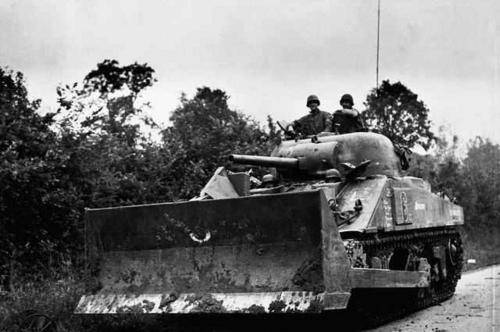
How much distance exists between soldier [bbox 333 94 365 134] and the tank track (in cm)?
181

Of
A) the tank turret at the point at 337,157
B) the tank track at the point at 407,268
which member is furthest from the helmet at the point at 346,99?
the tank track at the point at 407,268

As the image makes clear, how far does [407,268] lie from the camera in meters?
10.6

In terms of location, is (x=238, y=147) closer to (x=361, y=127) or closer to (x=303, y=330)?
(x=361, y=127)

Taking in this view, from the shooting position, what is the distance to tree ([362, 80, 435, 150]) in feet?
124

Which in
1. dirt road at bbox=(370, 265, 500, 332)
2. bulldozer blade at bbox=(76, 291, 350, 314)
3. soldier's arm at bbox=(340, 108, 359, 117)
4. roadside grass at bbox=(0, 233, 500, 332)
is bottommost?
dirt road at bbox=(370, 265, 500, 332)

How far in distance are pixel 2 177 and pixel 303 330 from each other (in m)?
4.75

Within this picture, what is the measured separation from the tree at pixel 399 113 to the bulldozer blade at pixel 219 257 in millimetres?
29501

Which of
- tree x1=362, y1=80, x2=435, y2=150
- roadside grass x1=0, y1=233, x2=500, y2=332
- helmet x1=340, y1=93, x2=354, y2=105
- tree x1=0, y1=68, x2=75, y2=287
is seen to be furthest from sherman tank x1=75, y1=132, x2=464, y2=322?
tree x1=362, y1=80, x2=435, y2=150

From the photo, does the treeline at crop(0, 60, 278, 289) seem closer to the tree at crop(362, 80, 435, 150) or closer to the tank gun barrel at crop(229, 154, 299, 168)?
the tank gun barrel at crop(229, 154, 299, 168)

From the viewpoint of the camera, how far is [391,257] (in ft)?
34.1

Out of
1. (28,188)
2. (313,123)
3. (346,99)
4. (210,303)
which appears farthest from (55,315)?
(346,99)

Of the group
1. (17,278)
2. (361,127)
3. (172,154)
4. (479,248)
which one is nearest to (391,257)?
(361,127)

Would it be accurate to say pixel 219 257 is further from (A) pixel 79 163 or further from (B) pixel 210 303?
(A) pixel 79 163

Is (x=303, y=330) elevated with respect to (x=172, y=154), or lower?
lower
